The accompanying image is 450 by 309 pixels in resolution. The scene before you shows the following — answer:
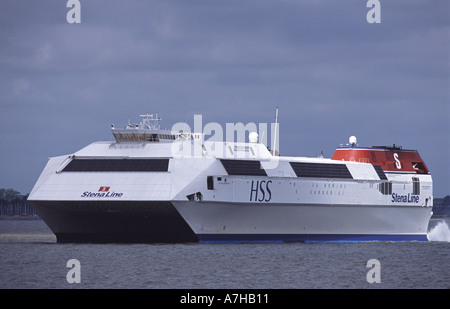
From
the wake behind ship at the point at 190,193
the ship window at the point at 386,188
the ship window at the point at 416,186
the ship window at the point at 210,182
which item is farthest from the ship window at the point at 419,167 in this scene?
the ship window at the point at 210,182

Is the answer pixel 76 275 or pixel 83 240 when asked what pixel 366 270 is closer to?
pixel 76 275

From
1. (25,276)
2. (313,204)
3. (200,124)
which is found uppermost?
(200,124)

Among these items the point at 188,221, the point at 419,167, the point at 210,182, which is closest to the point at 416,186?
the point at 419,167

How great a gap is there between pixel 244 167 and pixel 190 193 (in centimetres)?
584

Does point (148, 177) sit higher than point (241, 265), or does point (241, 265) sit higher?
point (148, 177)

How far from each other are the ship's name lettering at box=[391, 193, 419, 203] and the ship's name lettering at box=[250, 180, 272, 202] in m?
15.1

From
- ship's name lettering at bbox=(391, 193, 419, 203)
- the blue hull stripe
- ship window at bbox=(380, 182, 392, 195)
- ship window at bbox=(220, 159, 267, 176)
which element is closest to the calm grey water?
the blue hull stripe

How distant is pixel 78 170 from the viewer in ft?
234

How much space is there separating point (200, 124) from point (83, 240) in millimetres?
11488

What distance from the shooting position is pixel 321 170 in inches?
3100

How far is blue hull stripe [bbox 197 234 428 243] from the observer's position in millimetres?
71562

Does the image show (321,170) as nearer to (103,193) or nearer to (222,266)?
(103,193)

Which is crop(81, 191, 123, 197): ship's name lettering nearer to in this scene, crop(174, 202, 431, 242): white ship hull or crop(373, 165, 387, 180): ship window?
crop(174, 202, 431, 242): white ship hull

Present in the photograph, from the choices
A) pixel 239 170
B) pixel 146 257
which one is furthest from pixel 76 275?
pixel 239 170
